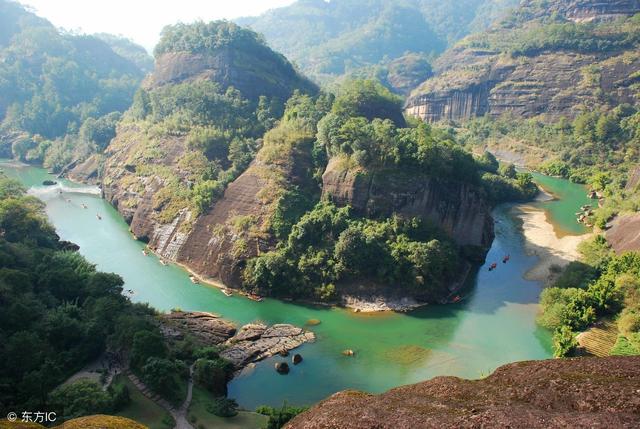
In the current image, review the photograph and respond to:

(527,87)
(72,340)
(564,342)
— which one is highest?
(527,87)

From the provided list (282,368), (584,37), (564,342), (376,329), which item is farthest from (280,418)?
(584,37)

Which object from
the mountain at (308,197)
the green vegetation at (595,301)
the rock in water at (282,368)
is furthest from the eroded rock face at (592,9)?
the rock in water at (282,368)

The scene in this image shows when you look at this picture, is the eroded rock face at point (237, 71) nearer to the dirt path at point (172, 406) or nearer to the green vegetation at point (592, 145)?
the green vegetation at point (592, 145)

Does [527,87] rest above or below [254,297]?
above

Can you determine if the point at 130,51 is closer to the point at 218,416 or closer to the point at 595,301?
the point at 218,416

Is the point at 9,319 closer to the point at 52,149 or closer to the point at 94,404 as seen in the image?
the point at 94,404

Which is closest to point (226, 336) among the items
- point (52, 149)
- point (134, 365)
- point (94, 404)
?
point (134, 365)
